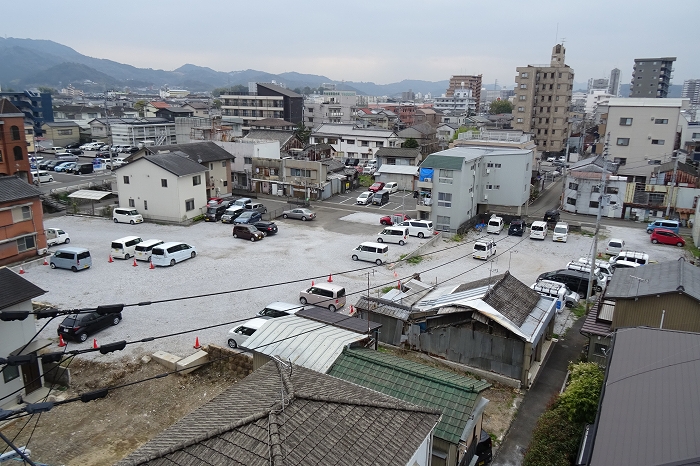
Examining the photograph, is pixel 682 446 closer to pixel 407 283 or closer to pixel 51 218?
pixel 407 283

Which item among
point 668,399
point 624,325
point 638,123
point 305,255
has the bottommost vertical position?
point 305,255

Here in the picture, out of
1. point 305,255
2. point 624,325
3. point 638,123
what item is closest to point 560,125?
point 638,123

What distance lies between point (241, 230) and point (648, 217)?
28444 millimetres

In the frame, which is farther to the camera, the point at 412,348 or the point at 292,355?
the point at 412,348

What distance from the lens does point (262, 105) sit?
7394 cm

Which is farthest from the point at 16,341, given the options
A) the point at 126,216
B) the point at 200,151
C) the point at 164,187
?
the point at 200,151

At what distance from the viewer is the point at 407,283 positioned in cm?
1967

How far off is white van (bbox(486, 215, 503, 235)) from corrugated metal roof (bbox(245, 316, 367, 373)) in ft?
67.4

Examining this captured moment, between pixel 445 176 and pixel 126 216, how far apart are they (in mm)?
20919

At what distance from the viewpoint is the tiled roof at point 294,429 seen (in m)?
6.30

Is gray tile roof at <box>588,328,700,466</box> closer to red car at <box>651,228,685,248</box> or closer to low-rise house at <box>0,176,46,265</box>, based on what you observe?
red car at <box>651,228,685,248</box>

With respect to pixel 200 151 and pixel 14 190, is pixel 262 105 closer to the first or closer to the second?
pixel 200 151

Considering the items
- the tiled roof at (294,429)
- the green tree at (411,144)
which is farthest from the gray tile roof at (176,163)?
the green tree at (411,144)

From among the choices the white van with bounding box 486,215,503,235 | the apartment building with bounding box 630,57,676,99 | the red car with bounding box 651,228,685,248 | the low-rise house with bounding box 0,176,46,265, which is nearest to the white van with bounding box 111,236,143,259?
the low-rise house with bounding box 0,176,46,265
